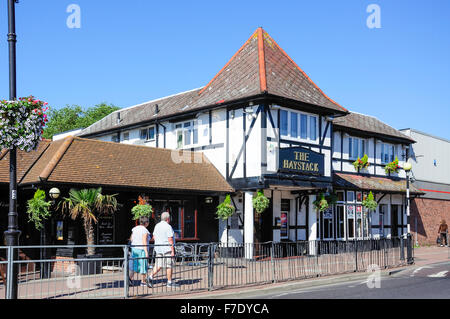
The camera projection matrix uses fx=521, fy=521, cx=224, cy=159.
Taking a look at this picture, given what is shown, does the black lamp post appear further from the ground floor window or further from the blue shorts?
the ground floor window

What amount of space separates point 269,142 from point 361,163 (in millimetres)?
9076

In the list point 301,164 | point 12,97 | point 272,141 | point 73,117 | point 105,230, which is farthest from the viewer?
point 73,117

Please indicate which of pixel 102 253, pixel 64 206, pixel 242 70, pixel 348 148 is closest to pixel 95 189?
pixel 64 206

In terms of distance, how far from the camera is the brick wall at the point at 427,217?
32388 millimetres

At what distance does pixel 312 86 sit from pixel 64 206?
13.3 meters

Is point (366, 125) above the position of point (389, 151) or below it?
above

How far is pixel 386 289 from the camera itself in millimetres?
12719

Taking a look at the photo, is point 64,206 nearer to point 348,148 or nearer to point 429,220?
point 348,148

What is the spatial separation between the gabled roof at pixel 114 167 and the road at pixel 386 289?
25.7 feet

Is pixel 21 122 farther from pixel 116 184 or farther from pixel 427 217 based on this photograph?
pixel 427 217

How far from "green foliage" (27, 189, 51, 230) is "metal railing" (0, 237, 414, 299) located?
1.13m

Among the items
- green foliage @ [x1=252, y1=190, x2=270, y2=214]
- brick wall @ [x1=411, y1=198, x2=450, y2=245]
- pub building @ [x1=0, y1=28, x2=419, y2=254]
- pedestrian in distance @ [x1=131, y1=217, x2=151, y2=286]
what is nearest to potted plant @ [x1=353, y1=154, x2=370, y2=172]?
pub building @ [x1=0, y1=28, x2=419, y2=254]

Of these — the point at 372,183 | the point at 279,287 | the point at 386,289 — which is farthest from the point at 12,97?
the point at 372,183
